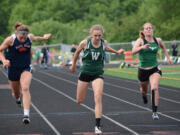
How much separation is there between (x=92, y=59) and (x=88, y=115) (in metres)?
2.53

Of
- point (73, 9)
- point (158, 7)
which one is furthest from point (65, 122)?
point (73, 9)

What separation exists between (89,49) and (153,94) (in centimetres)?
235

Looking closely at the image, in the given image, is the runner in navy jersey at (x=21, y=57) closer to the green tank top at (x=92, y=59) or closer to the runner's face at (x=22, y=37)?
the runner's face at (x=22, y=37)

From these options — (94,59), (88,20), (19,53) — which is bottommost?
(94,59)

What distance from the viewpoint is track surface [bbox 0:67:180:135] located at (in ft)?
32.4

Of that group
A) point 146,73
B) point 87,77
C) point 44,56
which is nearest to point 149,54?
point 146,73

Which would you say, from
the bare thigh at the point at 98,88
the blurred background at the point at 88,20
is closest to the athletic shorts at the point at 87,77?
the bare thigh at the point at 98,88

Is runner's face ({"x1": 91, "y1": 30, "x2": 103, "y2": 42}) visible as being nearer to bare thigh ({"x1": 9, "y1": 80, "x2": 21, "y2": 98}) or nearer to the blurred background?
bare thigh ({"x1": 9, "y1": 80, "x2": 21, "y2": 98})

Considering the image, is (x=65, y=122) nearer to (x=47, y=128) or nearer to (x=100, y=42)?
(x=47, y=128)

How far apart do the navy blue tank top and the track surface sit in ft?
4.01

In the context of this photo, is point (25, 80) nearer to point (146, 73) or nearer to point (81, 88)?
point (81, 88)

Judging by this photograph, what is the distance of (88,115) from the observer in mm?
12328

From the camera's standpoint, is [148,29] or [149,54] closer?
[148,29]

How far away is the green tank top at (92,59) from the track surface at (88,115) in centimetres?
108
